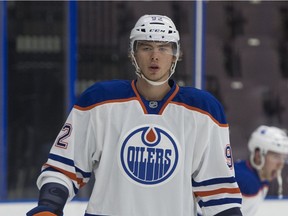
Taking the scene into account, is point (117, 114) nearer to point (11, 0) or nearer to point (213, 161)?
point (213, 161)

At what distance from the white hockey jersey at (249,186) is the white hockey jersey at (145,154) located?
122 cm

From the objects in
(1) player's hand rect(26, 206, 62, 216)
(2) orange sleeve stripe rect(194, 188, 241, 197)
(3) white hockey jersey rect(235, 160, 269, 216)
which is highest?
Result: (2) orange sleeve stripe rect(194, 188, 241, 197)

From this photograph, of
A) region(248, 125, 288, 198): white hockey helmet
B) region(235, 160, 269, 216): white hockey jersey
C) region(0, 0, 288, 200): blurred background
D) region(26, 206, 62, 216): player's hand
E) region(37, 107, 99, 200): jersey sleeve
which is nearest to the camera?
region(26, 206, 62, 216): player's hand

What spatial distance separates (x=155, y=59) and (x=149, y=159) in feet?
1.10

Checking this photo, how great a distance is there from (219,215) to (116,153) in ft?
1.35

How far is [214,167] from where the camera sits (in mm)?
2426

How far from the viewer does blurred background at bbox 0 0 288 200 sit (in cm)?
577

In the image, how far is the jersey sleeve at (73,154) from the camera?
2.40 meters

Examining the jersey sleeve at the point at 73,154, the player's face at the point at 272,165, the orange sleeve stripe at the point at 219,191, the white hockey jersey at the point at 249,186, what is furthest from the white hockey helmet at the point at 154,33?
the player's face at the point at 272,165

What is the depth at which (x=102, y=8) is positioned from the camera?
5840 mm

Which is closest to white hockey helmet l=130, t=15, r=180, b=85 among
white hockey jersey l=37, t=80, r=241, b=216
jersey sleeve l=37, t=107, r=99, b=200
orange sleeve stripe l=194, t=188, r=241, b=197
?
white hockey jersey l=37, t=80, r=241, b=216

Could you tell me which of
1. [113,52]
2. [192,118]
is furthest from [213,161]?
[113,52]

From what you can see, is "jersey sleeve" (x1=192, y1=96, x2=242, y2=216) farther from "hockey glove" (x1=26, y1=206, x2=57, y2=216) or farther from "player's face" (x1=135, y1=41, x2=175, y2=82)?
"hockey glove" (x1=26, y1=206, x2=57, y2=216)

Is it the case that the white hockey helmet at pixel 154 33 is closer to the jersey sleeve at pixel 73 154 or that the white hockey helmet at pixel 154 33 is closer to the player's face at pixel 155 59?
the player's face at pixel 155 59
